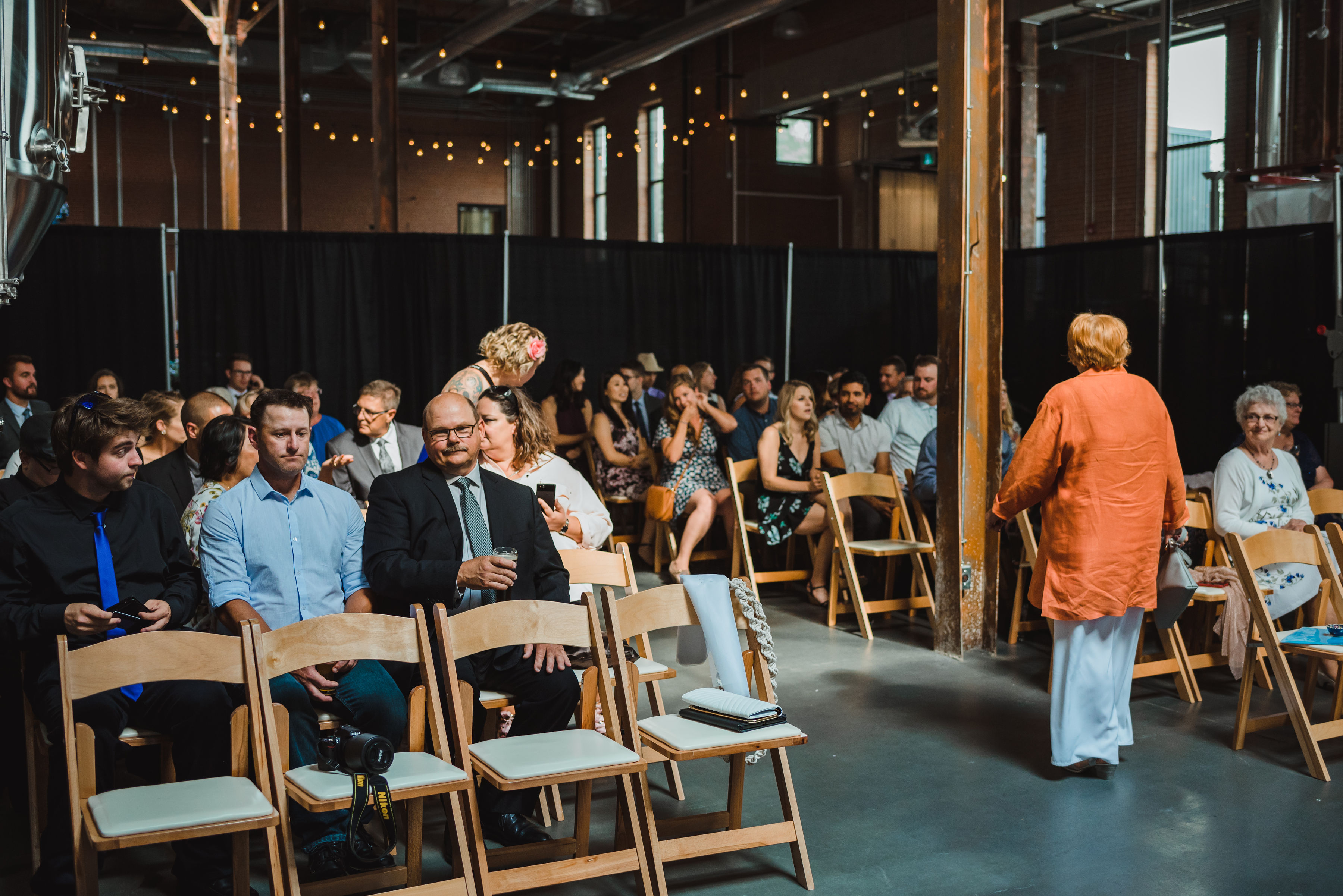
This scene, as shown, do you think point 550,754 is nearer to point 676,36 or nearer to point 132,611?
point 132,611

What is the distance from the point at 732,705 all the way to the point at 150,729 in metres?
1.45

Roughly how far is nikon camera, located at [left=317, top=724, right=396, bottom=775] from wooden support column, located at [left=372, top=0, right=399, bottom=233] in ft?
30.0

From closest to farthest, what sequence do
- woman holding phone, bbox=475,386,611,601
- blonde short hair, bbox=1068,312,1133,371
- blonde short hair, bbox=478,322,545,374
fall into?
1. blonde short hair, bbox=1068,312,1133,371
2. woman holding phone, bbox=475,386,611,601
3. blonde short hair, bbox=478,322,545,374

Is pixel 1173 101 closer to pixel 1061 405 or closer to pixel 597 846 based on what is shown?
pixel 1061 405

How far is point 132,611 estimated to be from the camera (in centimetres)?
292

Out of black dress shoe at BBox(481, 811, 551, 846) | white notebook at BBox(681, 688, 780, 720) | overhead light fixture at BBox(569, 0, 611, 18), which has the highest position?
overhead light fixture at BBox(569, 0, 611, 18)

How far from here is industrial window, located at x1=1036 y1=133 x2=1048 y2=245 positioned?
12690 millimetres

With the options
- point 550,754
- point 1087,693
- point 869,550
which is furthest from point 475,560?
point 869,550

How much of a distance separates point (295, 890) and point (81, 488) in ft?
3.86

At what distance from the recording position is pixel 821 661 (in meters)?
5.21

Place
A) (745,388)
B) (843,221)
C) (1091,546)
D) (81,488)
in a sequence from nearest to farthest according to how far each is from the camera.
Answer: (81,488) < (1091,546) < (745,388) < (843,221)

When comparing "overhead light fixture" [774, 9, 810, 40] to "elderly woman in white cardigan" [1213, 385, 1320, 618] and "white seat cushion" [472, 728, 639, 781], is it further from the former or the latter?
"white seat cushion" [472, 728, 639, 781]

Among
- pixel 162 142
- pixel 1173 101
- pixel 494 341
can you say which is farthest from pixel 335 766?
pixel 162 142

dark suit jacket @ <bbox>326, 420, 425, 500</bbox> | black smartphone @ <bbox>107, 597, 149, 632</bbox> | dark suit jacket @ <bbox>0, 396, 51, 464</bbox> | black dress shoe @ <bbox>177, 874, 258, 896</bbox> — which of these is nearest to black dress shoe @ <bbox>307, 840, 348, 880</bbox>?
black dress shoe @ <bbox>177, 874, 258, 896</bbox>
